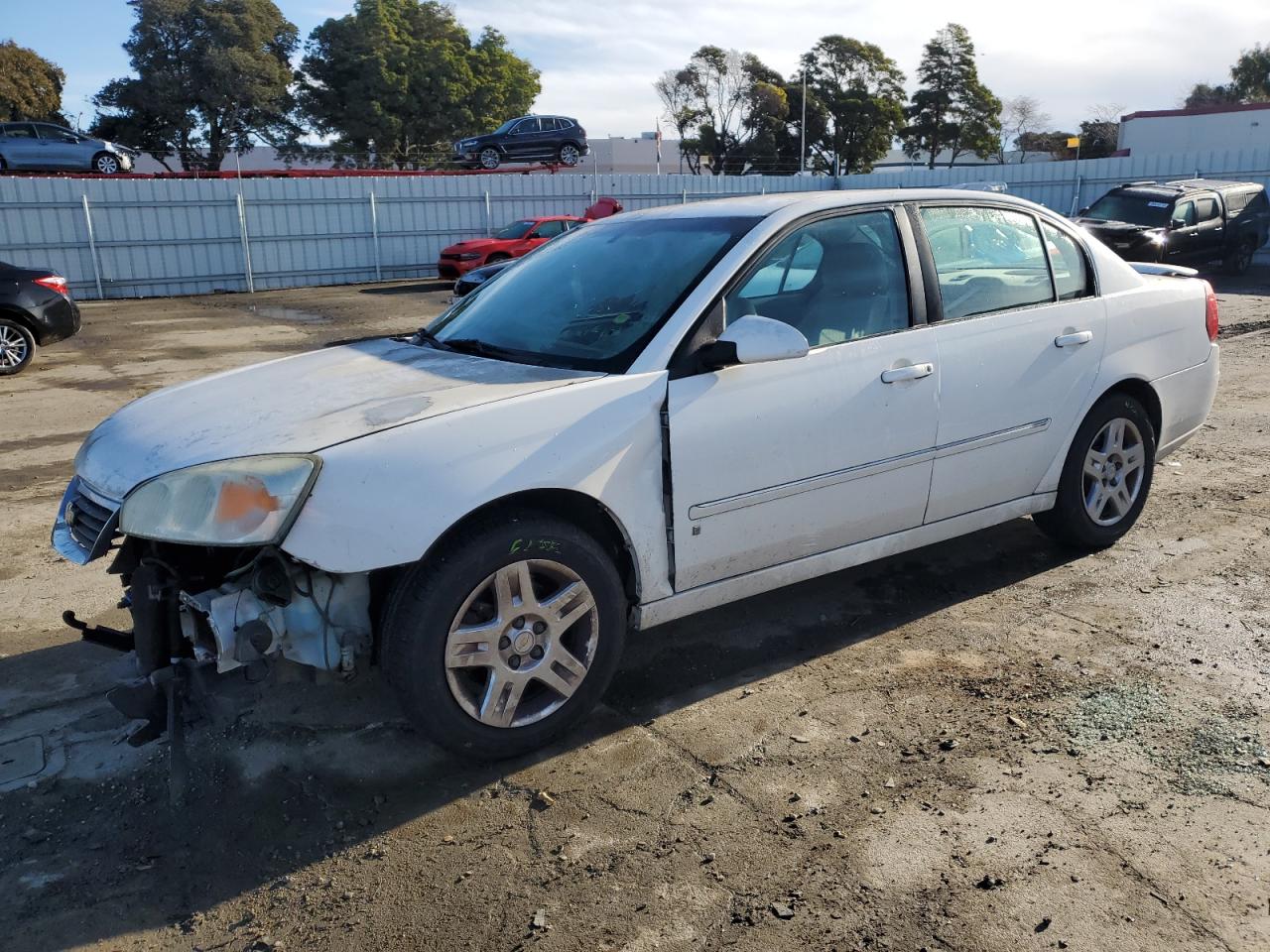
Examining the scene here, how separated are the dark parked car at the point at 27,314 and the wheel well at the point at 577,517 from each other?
33.6 feet

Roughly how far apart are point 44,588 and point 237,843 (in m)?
2.56

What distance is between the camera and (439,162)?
45625 millimetres

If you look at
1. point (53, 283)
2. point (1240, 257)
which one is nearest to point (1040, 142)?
point (1240, 257)

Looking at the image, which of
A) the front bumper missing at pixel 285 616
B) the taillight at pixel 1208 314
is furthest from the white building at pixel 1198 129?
the front bumper missing at pixel 285 616

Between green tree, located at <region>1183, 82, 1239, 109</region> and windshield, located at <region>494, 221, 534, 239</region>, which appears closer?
windshield, located at <region>494, 221, 534, 239</region>

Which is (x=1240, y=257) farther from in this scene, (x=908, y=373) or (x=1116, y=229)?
(x=908, y=373)

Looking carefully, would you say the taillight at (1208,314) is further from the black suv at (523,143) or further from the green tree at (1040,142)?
the green tree at (1040,142)

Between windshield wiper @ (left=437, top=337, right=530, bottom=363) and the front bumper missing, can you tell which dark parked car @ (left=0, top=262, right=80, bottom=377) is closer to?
windshield wiper @ (left=437, top=337, right=530, bottom=363)

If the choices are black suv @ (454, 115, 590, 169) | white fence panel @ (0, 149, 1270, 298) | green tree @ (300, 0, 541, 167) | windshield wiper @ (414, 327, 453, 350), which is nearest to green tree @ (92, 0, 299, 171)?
green tree @ (300, 0, 541, 167)

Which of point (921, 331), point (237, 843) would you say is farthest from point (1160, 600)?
point (237, 843)

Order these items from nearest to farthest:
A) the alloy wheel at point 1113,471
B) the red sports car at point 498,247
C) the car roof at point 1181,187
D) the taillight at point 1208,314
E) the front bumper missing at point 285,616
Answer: the front bumper missing at point 285,616, the alloy wheel at point 1113,471, the taillight at point 1208,314, the car roof at point 1181,187, the red sports car at point 498,247

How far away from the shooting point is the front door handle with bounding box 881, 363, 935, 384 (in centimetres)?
380

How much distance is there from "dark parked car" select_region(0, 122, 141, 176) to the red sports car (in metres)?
11.8

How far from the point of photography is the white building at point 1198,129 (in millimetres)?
42250
